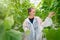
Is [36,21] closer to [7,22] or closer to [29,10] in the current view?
[29,10]

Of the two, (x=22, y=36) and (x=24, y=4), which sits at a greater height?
(x=24, y=4)

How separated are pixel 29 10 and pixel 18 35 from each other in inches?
5.2

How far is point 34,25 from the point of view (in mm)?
780

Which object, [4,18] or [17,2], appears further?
[17,2]

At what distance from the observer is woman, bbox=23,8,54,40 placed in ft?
2.55

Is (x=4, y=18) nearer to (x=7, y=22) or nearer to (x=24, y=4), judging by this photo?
(x=7, y=22)

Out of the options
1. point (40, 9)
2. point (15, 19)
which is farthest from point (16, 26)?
point (40, 9)

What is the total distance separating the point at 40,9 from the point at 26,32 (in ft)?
0.40

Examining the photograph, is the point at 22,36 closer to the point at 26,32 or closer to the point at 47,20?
the point at 26,32

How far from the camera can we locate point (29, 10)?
77 cm

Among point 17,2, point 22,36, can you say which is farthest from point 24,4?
point 22,36

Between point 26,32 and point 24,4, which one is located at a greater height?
point 24,4

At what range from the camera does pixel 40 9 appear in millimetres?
778

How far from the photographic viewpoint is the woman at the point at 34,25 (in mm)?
776
